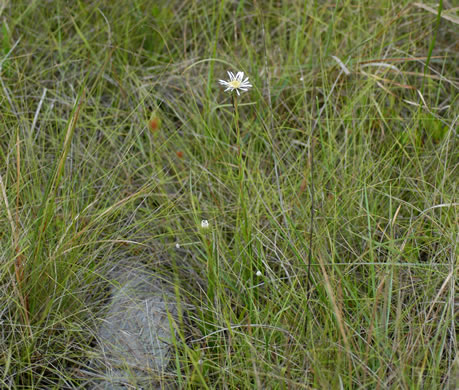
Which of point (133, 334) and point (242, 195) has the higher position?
point (242, 195)

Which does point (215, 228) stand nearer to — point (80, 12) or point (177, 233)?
point (177, 233)

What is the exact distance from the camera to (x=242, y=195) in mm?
1525

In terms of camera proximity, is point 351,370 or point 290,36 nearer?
point 351,370

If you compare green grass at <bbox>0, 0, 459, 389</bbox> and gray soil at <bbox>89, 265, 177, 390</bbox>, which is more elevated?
green grass at <bbox>0, 0, 459, 389</bbox>

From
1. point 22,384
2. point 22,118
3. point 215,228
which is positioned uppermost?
point 22,118

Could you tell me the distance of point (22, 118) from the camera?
1.91 m

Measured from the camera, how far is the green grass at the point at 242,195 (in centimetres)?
142

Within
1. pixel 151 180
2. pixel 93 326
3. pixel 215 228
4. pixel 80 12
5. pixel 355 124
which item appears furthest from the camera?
pixel 80 12

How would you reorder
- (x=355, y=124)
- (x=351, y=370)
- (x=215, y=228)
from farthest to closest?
(x=355, y=124) → (x=215, y=228) → (x=351, y=370)

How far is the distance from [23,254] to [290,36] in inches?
52.6

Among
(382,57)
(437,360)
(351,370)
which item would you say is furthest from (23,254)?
(382,57)

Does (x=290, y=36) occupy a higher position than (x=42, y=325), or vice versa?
(x=290, y=36)

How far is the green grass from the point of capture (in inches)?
55.7

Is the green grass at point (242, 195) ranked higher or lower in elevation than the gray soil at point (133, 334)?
higher
